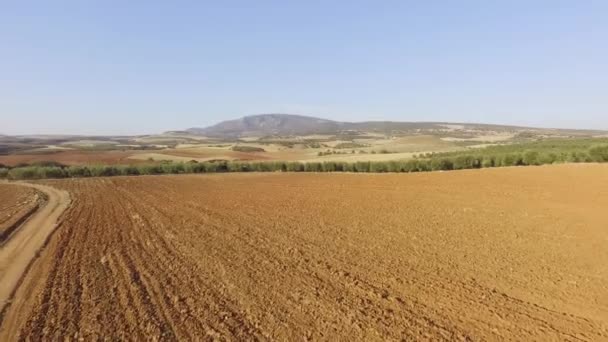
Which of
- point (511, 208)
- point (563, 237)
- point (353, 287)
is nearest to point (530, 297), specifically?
point (353, 287)

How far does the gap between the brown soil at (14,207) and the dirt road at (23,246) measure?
40 centimetres

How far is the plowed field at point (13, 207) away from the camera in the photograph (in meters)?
20.1

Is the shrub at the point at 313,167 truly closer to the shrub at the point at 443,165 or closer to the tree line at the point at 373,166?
the tree line at the point at 373,166

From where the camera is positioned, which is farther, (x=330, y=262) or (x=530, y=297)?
(x=330, y=262)

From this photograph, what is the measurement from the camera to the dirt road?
11.4m

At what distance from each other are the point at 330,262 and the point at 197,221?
30.3ft

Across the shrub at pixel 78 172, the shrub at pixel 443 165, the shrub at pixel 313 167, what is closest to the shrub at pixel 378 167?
the shrub at pixel 443 165

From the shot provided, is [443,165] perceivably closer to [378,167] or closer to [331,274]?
[378,167]

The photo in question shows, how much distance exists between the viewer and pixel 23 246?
1592cm

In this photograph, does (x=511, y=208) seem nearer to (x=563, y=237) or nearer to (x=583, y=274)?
(x=563, y=237)

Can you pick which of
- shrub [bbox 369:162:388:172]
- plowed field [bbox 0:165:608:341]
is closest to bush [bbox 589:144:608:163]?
plowed field [bbox 0:165:608:341]

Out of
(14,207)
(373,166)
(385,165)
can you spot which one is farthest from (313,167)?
(14,207)

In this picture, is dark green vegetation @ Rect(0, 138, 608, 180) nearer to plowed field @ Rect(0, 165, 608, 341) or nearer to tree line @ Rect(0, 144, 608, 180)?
tree line @ Rect(0, 144, 608, 180)

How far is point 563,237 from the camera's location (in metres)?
14.4
